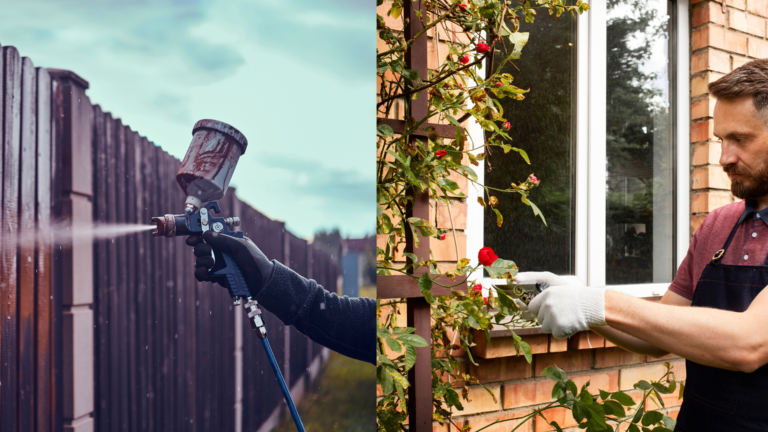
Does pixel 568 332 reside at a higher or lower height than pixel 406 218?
lower

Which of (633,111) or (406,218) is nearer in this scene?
(406,218)

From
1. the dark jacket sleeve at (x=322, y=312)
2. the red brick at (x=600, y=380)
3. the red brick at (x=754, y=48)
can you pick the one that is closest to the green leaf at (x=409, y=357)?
the dark jacket sleeve at (x=322, y=312)

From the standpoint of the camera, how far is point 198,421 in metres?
0.71

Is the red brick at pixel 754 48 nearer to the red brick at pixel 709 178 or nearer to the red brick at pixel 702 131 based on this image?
the red brick at pixel 702 131

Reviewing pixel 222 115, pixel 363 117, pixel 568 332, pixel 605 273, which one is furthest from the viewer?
pixel 605 273

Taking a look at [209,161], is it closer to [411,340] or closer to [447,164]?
[411,340]

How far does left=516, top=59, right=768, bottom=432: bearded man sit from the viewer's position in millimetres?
961

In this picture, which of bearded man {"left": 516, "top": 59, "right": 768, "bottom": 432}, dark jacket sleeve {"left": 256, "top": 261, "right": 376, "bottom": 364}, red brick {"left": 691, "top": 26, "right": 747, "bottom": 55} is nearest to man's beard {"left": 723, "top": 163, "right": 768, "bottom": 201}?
bearded man {"left": 516, "top": 59, "right": 768, "bottom": 432}

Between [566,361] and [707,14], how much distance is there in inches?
61.1

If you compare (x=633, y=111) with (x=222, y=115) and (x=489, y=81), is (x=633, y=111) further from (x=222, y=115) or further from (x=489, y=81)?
(x=222, y=115)

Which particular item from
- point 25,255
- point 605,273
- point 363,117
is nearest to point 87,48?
point 25,255

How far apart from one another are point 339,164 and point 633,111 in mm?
1800

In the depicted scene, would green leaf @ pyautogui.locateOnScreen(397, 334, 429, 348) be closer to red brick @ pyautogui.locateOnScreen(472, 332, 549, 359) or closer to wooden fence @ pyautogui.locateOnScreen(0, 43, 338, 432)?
wooden fence @ pyautogui.locateOnScreen(0, 43, 338, 432)

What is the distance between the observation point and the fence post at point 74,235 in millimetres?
606
